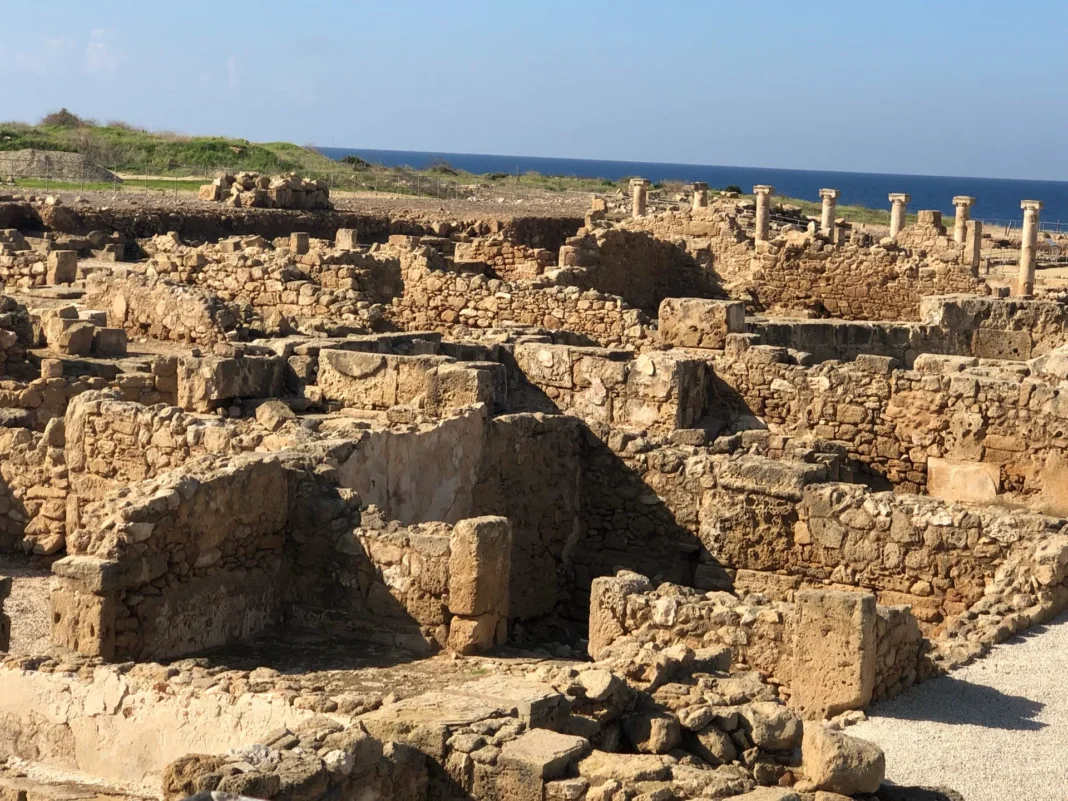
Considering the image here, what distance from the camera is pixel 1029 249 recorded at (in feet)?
88.4

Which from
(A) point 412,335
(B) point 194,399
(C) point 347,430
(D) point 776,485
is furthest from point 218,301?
(D) point 776,485

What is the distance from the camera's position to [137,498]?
8.41m

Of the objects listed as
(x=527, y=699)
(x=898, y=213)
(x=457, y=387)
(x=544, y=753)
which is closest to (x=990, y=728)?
Answer: (x=527, y=699)

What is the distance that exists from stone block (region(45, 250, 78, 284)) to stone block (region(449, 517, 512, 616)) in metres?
12.8

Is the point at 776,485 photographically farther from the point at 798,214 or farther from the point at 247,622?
the point at 798,214

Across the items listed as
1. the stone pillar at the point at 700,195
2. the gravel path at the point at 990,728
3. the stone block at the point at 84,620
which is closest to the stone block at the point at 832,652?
the gravel path at the point at 990,728

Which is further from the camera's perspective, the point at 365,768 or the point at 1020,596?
the point at 1020,596

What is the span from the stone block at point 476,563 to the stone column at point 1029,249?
1921 cm

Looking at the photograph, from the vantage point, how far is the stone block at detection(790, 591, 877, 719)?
7801 millimetres

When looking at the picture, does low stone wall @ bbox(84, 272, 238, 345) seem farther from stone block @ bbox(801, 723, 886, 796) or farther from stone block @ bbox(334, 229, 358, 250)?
stone block @ bbox(801, 723, 886, 796)

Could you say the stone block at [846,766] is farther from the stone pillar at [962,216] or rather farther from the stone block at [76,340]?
the stone pillar at [962,216]

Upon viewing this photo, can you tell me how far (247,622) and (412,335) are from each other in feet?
17.3

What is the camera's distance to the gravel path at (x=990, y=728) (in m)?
6.86

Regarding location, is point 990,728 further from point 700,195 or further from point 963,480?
point 700,195
